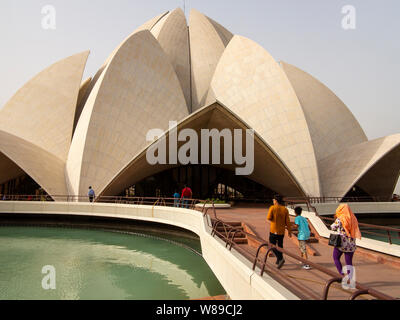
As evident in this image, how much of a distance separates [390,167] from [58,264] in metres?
22.7

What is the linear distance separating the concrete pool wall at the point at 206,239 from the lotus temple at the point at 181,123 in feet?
5.73

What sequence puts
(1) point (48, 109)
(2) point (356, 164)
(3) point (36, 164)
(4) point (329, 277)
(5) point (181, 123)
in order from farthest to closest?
(1) point (48, 109) → (2) point (356, 164) → (3) point (36, 164) → (5) point (181, 123) → (4) point (329, 277)

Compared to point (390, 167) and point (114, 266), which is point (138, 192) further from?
point (390, 167)

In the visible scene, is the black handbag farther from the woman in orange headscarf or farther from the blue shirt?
the blue shirt

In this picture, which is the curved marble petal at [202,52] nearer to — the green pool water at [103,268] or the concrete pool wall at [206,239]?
the concrete pool wall at [206,239]

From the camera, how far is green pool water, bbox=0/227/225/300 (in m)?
5.88

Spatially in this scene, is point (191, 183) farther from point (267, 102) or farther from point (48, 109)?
point (48, 109)

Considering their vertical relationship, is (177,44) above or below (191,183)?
above

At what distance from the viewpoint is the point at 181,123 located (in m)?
14.5

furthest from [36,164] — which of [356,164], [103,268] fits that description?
[356,164]

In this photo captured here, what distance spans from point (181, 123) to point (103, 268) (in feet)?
28.2

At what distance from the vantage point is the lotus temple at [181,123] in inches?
661
